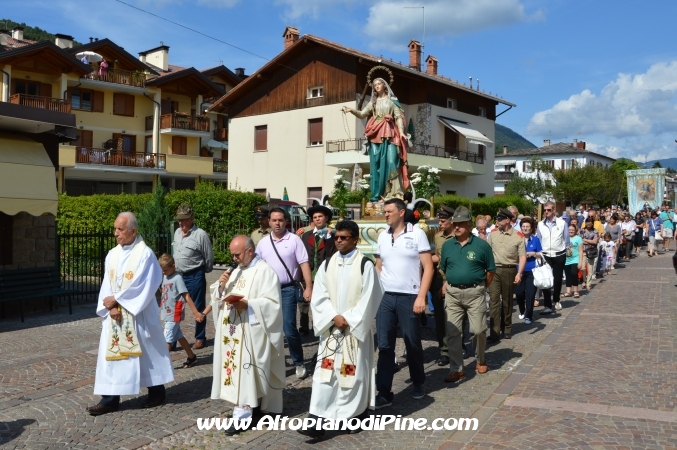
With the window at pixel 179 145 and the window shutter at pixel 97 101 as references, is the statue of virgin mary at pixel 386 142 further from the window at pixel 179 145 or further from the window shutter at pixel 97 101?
the window at pixel 179 145

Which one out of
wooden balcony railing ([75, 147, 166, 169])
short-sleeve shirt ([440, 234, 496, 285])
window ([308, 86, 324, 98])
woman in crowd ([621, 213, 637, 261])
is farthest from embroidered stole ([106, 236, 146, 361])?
wooden balcony railing ([75, 147, 166, 169])

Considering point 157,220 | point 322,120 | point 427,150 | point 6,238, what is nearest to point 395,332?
point 6,238

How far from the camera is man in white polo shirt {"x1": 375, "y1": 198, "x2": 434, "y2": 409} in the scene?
6359 millimetres

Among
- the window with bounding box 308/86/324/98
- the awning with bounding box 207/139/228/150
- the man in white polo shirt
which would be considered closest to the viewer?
the man in white polo shirt

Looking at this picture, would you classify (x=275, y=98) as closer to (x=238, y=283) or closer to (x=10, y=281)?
(x=10, y=281)

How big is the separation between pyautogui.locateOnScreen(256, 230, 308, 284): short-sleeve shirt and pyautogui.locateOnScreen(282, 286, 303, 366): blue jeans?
→ 0.48ft

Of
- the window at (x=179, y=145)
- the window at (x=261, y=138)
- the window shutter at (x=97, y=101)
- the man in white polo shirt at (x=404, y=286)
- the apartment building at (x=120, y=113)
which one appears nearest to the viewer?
the man in white polo shirt at (x=404, y=286)

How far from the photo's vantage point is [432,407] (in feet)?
20.6

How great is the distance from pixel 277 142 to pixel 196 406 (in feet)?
99.0

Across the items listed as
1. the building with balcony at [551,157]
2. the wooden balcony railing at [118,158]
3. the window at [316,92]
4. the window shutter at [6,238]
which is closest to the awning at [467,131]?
the window at [316,92]

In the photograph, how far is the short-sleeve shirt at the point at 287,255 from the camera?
743 cm

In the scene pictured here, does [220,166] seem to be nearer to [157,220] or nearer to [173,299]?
[157,220]

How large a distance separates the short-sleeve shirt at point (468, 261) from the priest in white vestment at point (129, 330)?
10.6ft

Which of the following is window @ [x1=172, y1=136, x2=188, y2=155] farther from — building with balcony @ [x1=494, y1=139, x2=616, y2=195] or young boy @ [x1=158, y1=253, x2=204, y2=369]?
building with balcony @ [x1=494, y1=139, x2=616, y2=195]
